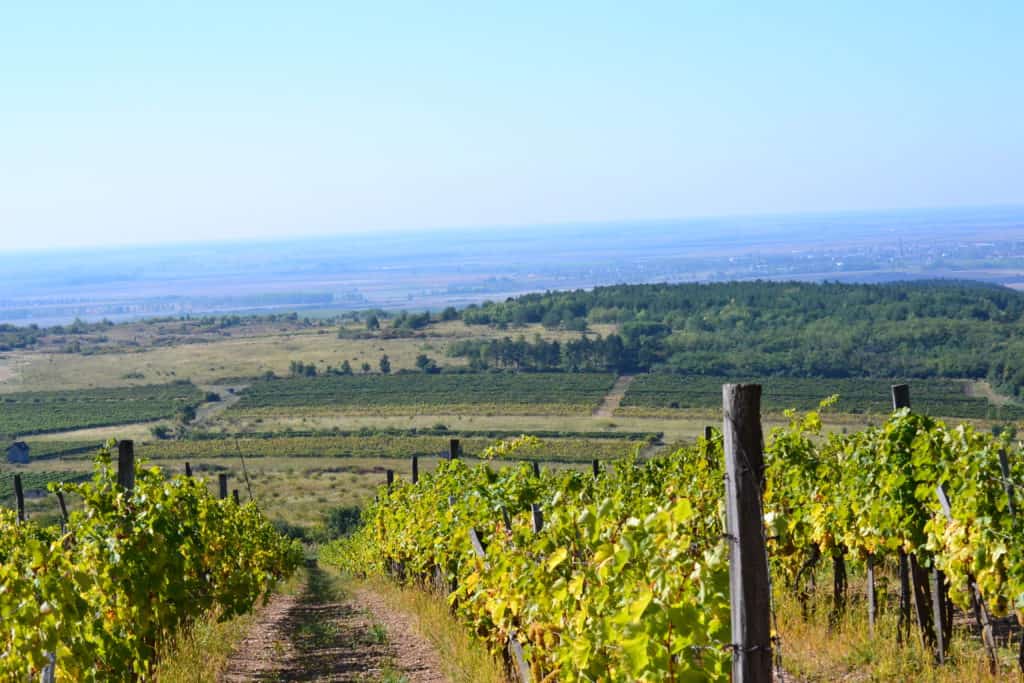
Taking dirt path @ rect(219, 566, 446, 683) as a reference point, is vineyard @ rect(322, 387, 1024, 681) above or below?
above

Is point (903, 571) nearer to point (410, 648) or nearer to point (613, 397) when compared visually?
point (410, 648)

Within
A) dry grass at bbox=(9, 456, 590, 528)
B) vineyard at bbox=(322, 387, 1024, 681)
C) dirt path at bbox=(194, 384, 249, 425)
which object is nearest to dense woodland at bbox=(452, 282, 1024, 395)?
dirt path at bbox=(194, 384, 249, 425)

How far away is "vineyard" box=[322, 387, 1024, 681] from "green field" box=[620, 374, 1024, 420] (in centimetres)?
5587

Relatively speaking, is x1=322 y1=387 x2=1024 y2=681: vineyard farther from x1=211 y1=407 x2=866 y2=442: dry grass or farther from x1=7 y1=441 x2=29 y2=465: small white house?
x1=7 y1=441 x2=29 y2=465: small white house

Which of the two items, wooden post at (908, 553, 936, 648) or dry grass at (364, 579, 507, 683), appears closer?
dry grass at (364, 579, 507, 683)

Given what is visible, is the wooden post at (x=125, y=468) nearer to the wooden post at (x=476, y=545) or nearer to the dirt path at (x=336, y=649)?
the dirt path at (x=336, y=649)

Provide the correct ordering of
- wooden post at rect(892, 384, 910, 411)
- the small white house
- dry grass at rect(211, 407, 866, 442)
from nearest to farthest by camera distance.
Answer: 1. wooden post at rect(892, 384, 910, 411)
2. the small white house
3. dry grass at rect(211, 407, 866, 442)

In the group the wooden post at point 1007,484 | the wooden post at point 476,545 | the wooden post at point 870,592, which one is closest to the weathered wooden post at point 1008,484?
the wooden post at point 1007,484

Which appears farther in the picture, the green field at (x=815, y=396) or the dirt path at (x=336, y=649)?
the green field at (x=815, y=396)

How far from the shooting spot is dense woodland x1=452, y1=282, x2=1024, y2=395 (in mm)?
92625

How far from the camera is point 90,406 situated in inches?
3565

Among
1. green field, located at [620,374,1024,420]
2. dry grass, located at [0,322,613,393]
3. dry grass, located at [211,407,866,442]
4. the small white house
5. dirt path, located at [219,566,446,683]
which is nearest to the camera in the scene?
dirt path, located at [219,566,446,683]

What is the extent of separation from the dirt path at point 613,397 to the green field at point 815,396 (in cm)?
69

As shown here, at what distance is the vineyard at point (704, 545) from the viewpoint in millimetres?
4148
